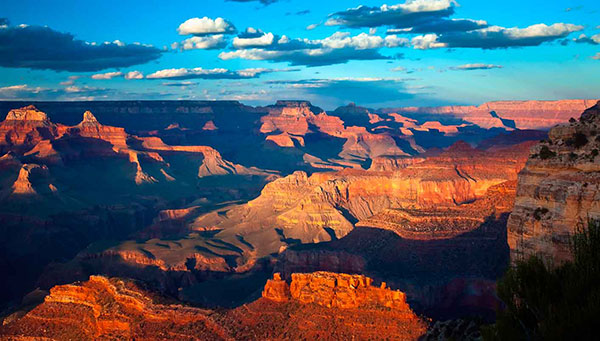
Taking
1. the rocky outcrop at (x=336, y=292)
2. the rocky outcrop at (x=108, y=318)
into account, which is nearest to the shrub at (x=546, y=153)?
the rocky outcrop at (x=336, y=292)

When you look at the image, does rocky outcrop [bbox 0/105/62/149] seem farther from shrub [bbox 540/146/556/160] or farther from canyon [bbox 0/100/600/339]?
shrub [bbox 540/146/556/160]

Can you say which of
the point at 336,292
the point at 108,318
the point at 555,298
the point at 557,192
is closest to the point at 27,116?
the point at 108,318

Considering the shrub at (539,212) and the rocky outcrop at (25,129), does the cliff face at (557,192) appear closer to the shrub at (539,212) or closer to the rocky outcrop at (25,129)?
the shrub at (539,212)

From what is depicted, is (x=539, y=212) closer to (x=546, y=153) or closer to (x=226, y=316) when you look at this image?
(x=546, y=153)

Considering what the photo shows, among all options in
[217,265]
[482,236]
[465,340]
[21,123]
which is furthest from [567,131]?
[21,123]

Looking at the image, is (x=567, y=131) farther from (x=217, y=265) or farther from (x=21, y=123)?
(x=21, y=123)

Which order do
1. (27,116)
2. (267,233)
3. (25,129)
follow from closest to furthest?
(267,233) < (25,129) < (27,116)
